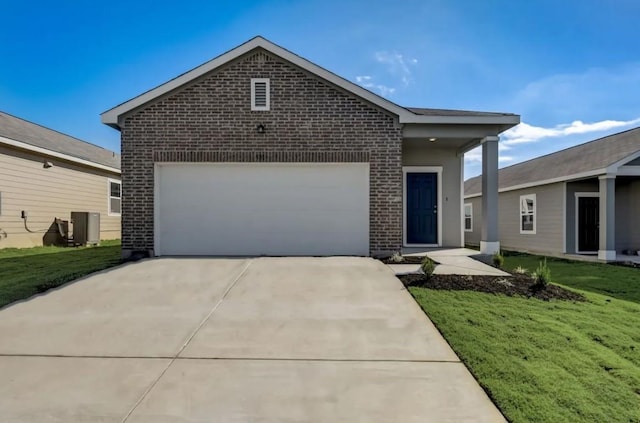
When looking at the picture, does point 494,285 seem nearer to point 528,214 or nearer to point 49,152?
point 528,214

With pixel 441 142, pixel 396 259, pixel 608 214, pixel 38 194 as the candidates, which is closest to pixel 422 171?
pixel 441 142

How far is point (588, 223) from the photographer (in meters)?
13.3

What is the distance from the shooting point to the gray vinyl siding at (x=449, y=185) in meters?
11.9

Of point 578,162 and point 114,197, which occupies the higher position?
point 578,162

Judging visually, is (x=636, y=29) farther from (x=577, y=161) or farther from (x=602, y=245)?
(x=602, y=245)

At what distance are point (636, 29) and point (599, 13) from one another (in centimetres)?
164

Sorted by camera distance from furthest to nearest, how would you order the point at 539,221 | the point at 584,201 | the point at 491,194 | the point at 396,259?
the point at 539,221 → the point at 584,201 → the point at 491,194 → the point at 396,259

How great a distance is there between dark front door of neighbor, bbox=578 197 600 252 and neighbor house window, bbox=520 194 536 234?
167cm

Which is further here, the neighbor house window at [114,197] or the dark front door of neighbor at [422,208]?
the neighbor house window at [114,197]

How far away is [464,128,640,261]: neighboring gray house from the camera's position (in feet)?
37.3

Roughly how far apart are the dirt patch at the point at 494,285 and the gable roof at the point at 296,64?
4.25m

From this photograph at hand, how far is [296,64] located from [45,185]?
10.4 m

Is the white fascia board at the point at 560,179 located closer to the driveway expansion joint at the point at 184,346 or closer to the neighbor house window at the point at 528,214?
the neighbor house window at the point at 528,214

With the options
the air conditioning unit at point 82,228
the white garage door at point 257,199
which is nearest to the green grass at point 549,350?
the white garage door at point 257,199
